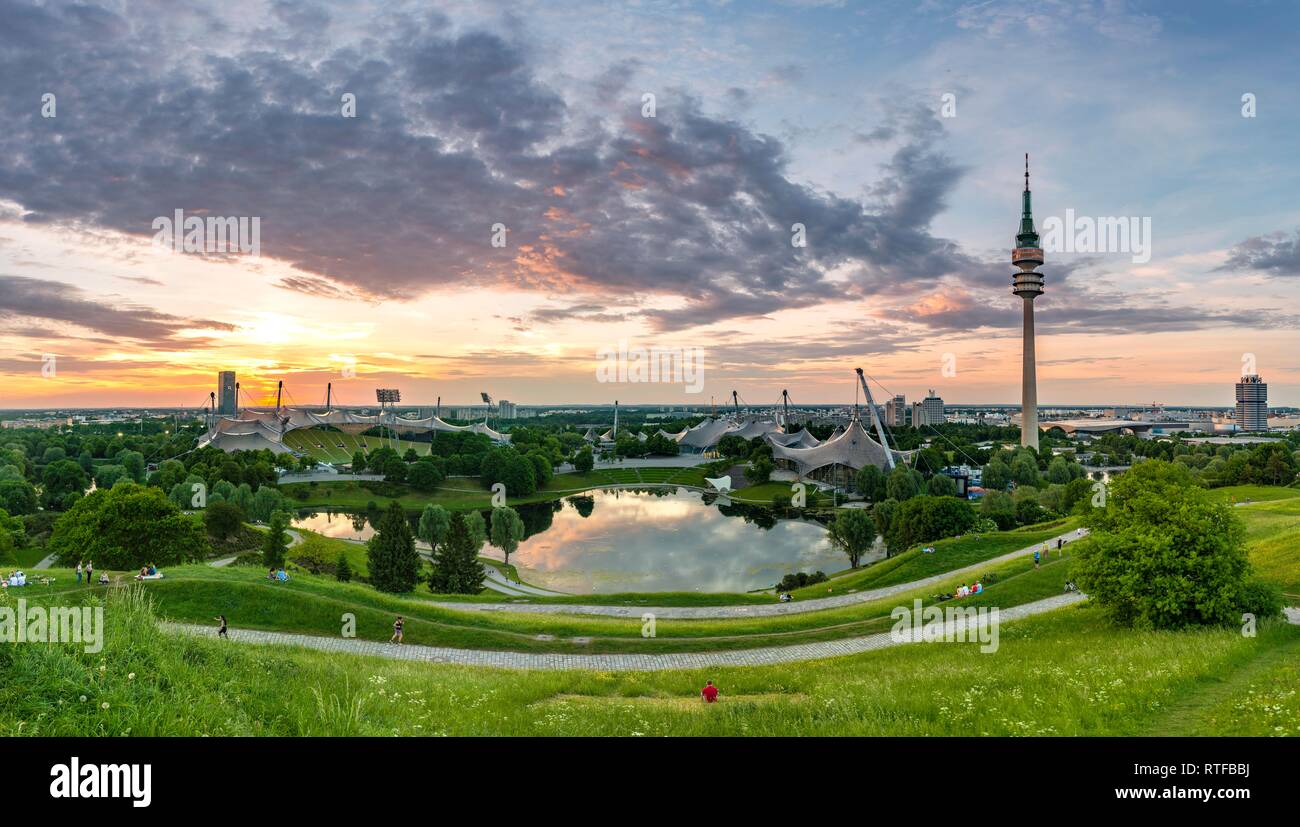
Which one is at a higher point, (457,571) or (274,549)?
(274,549)

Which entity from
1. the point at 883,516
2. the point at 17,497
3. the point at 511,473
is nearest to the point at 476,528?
the point at 883,516

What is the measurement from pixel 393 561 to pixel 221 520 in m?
21.1

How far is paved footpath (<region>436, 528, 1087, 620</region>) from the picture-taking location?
3023 centimetres

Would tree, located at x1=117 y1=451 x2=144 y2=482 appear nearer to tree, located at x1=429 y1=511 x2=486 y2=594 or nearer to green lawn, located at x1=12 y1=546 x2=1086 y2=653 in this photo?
A: green lawn, located at x1=12 y1=546 x2=1086 y2=653

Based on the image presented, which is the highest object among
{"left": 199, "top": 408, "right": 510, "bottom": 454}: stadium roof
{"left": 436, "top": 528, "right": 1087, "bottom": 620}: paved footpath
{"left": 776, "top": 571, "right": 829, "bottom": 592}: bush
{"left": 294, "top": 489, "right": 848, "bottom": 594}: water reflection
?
{"left": 199, "top": 408, "right": 510, "bottom": 454}: stadium roof

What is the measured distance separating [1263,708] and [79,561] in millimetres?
43763

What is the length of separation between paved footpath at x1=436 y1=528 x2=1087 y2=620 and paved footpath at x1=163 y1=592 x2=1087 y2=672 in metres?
6.91

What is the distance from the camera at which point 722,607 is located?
105 ft

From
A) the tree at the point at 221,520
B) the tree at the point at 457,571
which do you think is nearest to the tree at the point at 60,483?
the tree at the point at 221,520

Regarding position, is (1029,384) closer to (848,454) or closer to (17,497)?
(848,454)

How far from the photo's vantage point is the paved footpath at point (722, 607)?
3023 cm

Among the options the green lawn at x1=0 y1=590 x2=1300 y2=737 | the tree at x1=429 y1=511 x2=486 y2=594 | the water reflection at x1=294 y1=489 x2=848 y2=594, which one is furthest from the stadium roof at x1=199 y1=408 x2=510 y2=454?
the green lawn at x1=0 y1=590 x2=1300 y2=737
